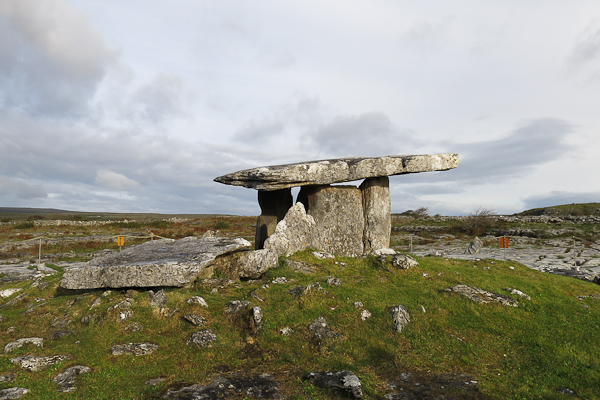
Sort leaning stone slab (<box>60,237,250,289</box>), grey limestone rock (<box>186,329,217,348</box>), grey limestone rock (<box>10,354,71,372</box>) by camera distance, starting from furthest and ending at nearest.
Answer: leaning stone slab (<box>60,237,250,289</box>) < grey limestone rock (<box>186,329,217,348</box>) < grey limestone rock (<box>10,354,71,372</box>)

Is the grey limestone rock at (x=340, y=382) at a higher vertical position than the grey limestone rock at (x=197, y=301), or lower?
lower

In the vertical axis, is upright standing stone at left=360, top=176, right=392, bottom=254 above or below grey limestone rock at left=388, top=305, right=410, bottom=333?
above

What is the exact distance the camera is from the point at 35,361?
23.8ft

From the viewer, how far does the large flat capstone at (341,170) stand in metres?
14.4

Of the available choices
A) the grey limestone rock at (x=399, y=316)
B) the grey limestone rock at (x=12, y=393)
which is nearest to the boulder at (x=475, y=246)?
the grey limestone rock at (x=399, y=316)

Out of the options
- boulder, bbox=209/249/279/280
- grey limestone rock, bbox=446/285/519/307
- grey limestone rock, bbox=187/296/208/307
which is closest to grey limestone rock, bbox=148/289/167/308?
grey limestone rock, bbox=187/296/208/307

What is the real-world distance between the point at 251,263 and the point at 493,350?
7.50m

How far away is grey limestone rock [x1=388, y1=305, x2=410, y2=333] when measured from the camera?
8.52 metres

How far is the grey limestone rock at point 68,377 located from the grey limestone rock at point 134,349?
0.67 m

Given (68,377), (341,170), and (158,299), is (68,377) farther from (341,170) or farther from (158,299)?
(341,170)

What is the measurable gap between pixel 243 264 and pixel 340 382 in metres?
6.69

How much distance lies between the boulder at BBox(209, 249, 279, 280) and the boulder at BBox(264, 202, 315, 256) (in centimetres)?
Answer: 144

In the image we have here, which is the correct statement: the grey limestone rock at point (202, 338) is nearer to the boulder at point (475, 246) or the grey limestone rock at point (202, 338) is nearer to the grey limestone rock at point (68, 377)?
the grey limestone rock at point (68, 377)

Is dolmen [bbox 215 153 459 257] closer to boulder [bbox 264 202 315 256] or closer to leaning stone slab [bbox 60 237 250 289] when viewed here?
boulder [bbox 264 202 315 256]
